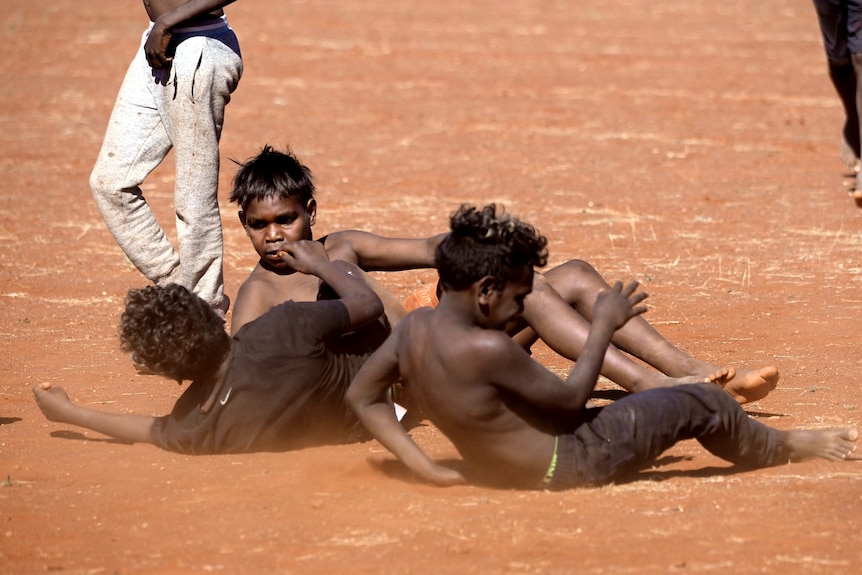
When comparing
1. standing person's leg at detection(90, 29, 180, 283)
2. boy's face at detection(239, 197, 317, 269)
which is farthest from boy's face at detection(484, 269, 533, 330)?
standing person's leg at detection(90, 29, 180, 283)

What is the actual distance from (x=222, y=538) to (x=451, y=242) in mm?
1123

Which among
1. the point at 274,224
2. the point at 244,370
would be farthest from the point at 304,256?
the point at 244,370

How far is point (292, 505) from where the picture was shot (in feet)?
13.5

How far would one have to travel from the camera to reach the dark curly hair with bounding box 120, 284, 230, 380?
174 inches

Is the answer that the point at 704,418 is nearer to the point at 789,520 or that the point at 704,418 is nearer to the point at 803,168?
the point at 789,520

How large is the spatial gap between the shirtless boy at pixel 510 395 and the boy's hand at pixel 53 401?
1215mm

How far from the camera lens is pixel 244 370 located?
15.0 feet

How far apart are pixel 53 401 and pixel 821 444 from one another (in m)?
2.74

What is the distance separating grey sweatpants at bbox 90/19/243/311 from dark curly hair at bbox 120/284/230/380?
145 centimetres

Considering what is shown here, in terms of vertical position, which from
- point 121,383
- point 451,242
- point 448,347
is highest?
point 451,242

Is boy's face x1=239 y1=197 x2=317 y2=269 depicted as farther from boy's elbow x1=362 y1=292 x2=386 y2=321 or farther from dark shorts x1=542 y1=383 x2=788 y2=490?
dark shorts x1=542 y1=383 x2=788 y2=490

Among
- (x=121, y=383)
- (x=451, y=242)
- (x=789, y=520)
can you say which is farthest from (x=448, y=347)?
(x=121, y=383)

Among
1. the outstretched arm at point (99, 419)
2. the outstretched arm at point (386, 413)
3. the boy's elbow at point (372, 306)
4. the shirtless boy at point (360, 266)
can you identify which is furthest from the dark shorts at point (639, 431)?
the outstretched arm at point (99, 419)

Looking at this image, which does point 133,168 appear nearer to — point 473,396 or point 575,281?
point 575,281
